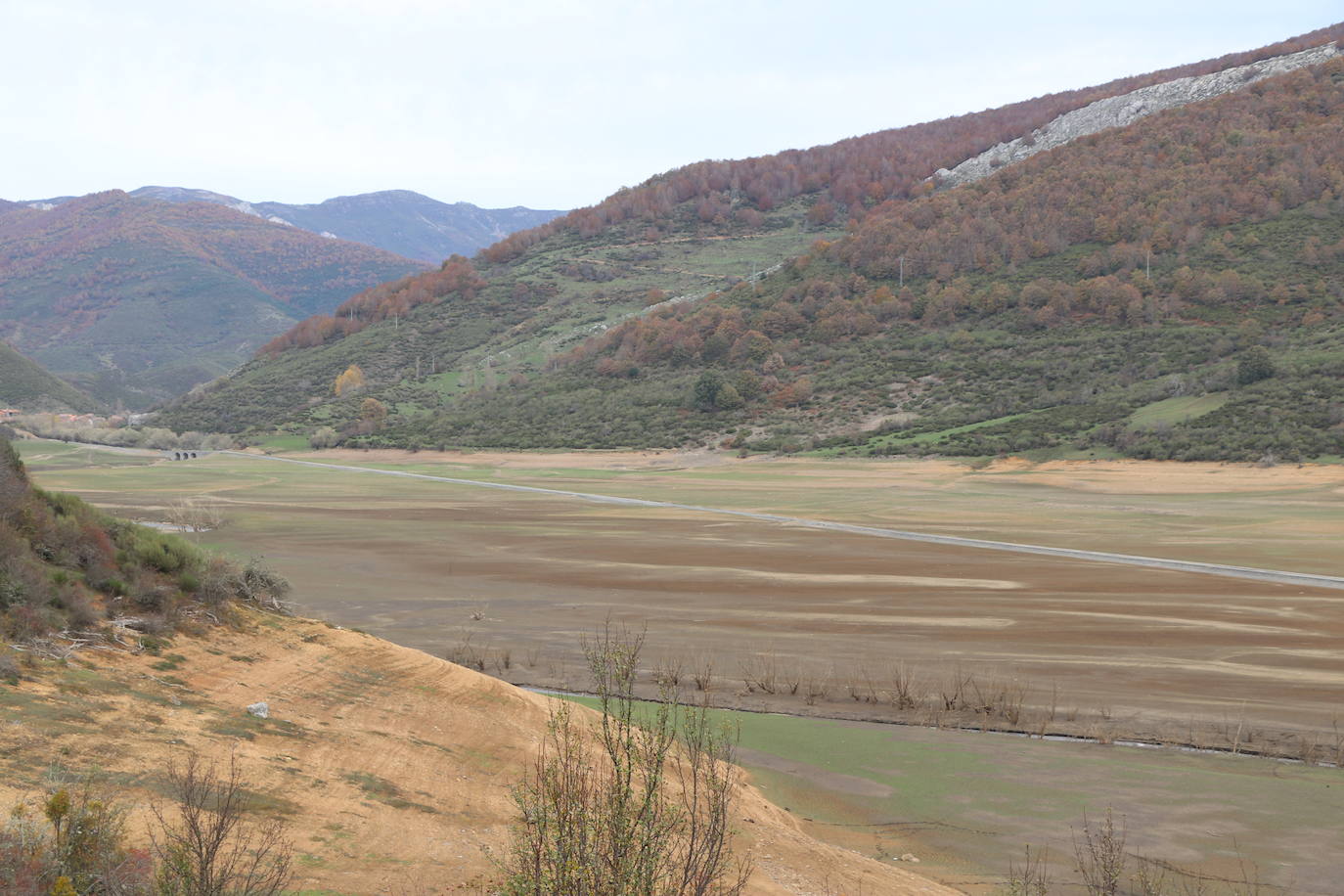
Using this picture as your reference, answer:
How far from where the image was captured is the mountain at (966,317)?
2160 inches

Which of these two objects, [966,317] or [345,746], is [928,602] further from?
[966,317]

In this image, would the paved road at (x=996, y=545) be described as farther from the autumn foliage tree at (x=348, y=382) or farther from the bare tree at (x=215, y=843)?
the autumn foliage tree at (x=348, y=382)

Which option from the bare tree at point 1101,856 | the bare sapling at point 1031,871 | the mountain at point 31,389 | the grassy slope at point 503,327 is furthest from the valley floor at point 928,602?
the mountain at point 31,389

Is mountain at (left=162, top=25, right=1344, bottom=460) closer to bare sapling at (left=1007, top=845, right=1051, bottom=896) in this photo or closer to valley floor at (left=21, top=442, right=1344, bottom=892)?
valley floor at (left=21, top=442, right=1344, bottom=892)

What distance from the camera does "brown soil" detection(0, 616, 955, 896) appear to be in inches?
330

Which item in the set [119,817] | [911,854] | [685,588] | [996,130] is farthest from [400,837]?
[996,130]

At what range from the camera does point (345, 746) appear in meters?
11.0

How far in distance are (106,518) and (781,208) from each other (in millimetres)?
116933

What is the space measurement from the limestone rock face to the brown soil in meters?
96.8

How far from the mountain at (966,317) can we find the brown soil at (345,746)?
37341 mm

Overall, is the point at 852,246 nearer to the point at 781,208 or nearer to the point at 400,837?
the point at 781,208

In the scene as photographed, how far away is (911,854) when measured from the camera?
32.1 feet

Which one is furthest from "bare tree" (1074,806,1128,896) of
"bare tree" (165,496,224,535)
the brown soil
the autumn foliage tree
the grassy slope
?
the autumn foliage tree

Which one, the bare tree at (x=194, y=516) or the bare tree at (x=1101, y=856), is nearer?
the bare tree at (x=1101, y=856)
